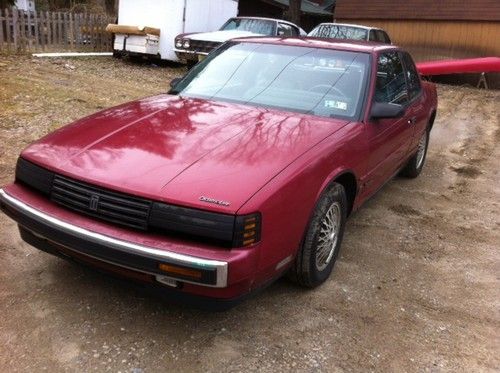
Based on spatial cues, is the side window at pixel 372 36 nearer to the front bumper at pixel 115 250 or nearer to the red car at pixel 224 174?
the red car at pixel 224 174

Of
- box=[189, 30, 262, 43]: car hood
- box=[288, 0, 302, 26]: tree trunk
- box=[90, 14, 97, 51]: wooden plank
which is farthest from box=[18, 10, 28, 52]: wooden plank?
box=[288, 0, 302, 26]: tree trunk

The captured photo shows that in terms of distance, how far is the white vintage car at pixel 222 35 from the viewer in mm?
12000

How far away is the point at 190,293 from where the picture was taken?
2.60m

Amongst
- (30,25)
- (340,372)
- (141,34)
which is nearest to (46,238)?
(340,372)

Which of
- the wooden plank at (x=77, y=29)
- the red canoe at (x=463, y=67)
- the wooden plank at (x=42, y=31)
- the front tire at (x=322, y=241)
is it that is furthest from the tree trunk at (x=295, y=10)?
the front tire at (x=322, y=241)

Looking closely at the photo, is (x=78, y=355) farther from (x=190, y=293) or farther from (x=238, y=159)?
(x=238, y=159)

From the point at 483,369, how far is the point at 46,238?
2476 mm

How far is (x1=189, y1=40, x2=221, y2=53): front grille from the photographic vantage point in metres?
11.9

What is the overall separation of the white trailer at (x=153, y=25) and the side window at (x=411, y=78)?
8837mm

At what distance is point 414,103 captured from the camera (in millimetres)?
5090

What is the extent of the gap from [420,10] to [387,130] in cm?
1524

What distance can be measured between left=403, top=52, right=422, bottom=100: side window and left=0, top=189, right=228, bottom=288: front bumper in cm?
340

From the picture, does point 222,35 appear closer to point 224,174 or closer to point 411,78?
point 411,78

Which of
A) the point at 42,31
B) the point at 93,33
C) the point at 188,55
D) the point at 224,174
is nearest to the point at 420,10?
the point at 188,55
